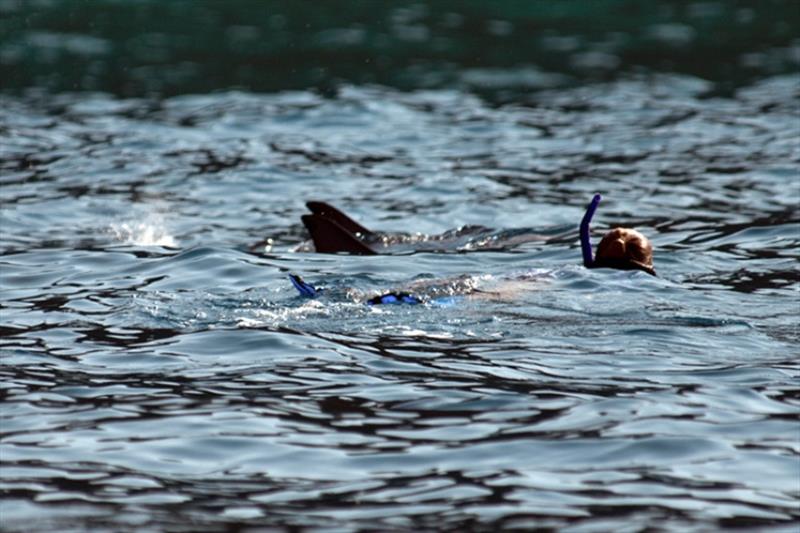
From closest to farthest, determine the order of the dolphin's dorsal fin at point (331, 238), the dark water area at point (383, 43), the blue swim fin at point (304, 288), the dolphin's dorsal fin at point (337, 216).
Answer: the blue swim fin at point (304, 288)
the dolphin's dorsal fin at point (331, 238)
the dolphin's dorsal fin at point (337, 216)
the dark water area at point (383, 43)

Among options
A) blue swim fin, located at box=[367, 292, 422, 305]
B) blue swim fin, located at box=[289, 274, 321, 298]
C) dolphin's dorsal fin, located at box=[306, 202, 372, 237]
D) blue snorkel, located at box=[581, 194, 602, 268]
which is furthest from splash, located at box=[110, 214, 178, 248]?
blue snorkel, located at box=[581, 194, 602, 268]

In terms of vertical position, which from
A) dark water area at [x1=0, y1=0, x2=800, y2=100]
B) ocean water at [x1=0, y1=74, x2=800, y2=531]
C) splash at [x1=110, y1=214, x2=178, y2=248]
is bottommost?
ocean water at [x1=0, y1=74, x2=800, y2=531]

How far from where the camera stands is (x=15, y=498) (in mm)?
6059

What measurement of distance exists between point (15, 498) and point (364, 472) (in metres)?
1.43

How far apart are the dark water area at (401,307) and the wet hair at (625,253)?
28cm

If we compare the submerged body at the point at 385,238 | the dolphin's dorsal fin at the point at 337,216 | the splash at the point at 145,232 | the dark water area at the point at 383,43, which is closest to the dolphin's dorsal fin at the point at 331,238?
the submerged body at the point at 385,238

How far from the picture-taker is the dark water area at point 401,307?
20.5 feet

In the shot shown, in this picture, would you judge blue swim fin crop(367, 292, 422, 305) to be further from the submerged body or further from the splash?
the splash

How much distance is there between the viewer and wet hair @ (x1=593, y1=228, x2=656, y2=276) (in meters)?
10.6

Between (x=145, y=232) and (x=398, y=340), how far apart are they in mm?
5081

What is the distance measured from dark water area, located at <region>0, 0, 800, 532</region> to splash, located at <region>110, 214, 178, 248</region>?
44mm

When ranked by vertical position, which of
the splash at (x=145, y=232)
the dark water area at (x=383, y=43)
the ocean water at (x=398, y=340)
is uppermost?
the dark water area at (x=383, y=43)

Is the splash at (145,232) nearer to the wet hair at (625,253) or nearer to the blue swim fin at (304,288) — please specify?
the blue swim fin at (304,288)

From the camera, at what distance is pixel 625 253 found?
1059cm
